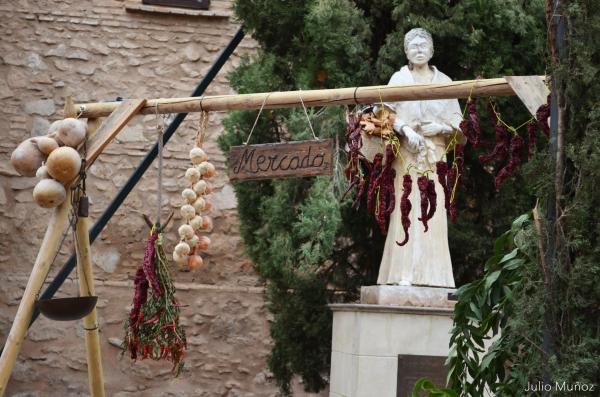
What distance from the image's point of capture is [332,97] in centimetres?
477

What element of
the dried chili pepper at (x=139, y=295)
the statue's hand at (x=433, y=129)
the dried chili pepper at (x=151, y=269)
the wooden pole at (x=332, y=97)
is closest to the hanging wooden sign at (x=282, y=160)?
the wooden pole at (x=332, y=97)

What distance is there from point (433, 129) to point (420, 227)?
62 centimetres

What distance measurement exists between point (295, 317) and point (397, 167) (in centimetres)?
157

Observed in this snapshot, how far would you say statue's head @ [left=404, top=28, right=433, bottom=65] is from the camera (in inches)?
279

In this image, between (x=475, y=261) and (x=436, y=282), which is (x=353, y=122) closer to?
(x=436, y=282)

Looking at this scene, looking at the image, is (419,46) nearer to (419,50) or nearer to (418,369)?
(419,50)

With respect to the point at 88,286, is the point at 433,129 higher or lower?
higher

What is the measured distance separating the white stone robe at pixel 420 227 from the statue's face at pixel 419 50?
94 mm

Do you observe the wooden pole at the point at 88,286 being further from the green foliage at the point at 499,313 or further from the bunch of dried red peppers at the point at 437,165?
the green foliage at the point at 499,313

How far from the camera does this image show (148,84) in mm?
9930

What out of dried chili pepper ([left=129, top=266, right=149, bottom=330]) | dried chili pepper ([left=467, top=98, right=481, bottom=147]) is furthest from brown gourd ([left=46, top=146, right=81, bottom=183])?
dried chili pepper ([left=467, top=98, right=481, bottom=147])

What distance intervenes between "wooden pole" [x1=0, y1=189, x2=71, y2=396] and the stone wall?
4.44m

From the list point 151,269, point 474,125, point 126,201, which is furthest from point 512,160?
point 126,201

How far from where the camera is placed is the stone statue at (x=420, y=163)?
6.89m
